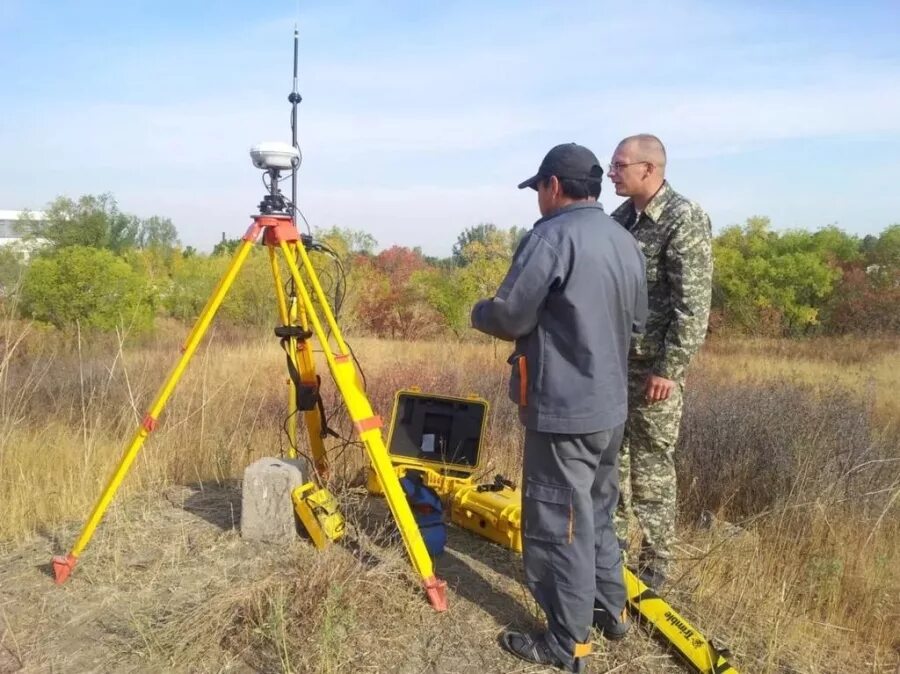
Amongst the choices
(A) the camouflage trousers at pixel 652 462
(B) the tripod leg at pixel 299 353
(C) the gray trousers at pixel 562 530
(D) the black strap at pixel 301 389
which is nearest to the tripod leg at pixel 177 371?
(B) the tripod leg at pixel 299 353

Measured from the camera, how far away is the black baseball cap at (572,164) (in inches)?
96.4

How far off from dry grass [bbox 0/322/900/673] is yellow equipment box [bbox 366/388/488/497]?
43 cm

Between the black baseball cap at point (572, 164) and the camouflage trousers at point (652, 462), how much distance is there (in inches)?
45.4

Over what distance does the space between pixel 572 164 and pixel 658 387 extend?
1.18m

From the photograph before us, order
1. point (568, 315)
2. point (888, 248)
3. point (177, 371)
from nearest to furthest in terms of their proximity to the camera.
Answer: point (568, 315)
point (177, 371)
point (888, 248)

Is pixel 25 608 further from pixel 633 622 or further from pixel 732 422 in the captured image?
pixel 732 422

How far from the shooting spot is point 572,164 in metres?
2.45

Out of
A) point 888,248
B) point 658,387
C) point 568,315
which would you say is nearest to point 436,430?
point 658,387

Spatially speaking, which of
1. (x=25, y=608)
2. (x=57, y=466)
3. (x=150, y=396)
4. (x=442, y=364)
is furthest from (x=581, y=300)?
(x=442, y=364)

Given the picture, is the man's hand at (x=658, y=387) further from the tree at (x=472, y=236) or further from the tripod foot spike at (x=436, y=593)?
the tree at (x=472, y=236)

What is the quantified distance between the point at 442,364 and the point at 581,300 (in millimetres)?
7234

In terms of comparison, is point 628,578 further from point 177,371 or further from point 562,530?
point 177,371

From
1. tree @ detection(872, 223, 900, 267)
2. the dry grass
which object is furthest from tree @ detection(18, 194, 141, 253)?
tree @ detection(872, 223, 900, 267)

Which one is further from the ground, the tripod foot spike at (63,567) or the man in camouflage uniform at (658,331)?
the man in camouflage uniform at (658,331)
